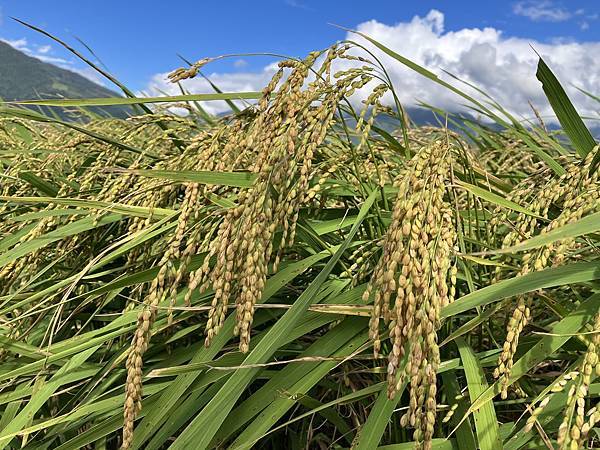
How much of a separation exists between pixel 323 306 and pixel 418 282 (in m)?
0.39

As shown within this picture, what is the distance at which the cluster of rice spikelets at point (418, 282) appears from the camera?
0.87m

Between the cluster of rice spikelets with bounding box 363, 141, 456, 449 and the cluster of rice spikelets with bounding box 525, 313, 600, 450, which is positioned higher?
the cluster of rice spikelets with bounding box 363, 141, 456, 449

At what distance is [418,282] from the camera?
88 centimetres

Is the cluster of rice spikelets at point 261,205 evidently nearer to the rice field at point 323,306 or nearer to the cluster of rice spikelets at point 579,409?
the rice field at point 323,306

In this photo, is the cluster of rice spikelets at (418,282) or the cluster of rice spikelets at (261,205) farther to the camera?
the cluster of rice spikelets at (261,205)

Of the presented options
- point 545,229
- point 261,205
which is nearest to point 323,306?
point 261,205

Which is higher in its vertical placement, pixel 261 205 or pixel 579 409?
pixel 261 205

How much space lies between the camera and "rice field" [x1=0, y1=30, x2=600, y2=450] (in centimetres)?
96

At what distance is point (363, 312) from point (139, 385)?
1.60ft

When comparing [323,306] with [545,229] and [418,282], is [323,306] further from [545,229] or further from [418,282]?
[545,229]

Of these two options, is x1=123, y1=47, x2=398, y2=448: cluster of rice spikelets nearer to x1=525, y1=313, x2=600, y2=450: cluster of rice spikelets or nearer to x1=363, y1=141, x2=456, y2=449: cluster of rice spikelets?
x1=363, y1=141, x2=456, y2=449: cluster of rice spikelets

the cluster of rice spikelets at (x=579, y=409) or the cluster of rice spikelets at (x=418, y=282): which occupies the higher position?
the cluster of rice spikelets at (x=418, y=282)

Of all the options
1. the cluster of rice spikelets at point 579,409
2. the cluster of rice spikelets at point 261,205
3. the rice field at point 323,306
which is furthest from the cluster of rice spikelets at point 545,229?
the cluster of rice spikelets at point 261,205

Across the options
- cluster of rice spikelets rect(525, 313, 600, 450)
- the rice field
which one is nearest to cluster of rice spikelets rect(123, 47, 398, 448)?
the rice field
